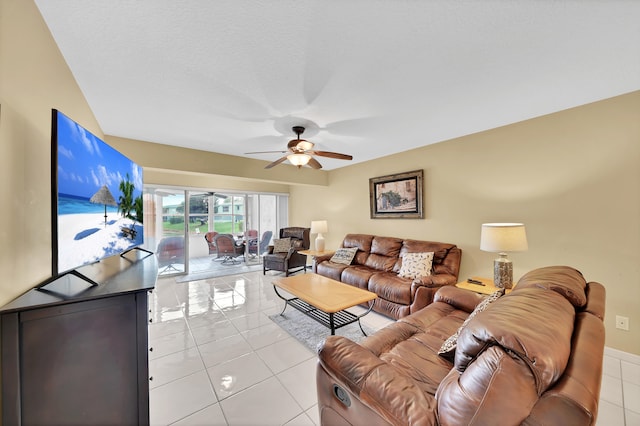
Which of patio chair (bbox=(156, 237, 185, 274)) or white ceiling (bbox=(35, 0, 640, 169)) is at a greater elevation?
white ceiling (bbox=(35, 0, 640, 169))

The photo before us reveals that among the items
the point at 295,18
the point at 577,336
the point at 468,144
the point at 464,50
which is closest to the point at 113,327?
the point at 295,18

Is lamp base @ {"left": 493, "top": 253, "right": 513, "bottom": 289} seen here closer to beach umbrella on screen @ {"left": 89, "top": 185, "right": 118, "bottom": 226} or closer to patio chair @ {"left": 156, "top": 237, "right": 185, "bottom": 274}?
beach umbrella on screen @ {"left": 89, "top": 185, "right": 118, "bottom": 226}

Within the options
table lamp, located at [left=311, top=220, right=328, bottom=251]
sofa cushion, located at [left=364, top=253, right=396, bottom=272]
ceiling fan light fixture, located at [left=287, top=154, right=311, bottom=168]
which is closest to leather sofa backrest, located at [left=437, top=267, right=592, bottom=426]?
ceiling fan light fixture, located at [left=287, top=154, right=311, bottom=168]

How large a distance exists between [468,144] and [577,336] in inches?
114

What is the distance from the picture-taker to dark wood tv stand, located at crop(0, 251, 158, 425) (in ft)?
3.19

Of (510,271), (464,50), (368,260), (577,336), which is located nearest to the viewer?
(577,336)

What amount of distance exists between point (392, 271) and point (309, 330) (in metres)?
1.62

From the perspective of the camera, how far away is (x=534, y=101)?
226 centimetres

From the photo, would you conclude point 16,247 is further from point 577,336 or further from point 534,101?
point 534,101

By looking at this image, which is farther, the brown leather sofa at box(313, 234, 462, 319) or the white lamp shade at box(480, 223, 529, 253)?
the brown leather sofa at box(313, 234, 462, 319)

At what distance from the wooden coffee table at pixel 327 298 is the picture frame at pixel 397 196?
1.76m

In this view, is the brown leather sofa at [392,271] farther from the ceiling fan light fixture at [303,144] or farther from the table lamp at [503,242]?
the ceiling fan light fixture at [303,144]

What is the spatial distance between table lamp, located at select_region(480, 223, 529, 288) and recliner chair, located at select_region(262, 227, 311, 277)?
140 inches

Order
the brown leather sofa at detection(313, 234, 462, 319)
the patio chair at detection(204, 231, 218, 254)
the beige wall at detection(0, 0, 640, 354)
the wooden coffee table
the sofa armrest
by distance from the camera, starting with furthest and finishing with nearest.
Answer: the patio chair at detection(204, 231, 218, 254) → the brown leather sofa at detection(313, 234, 462, 319) → the wooden coffee table → the beige wall at detection(0, 0, 640, 354) → the sofa armrest
